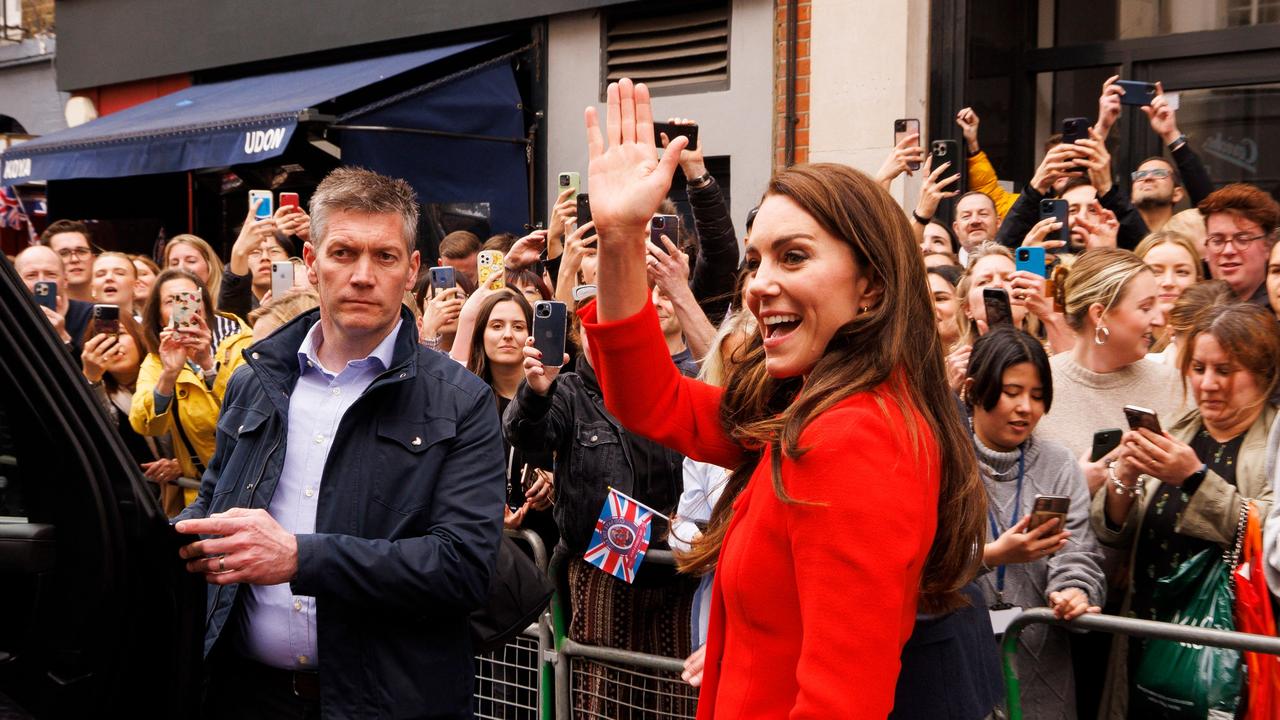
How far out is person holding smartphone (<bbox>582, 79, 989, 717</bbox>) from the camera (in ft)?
6.66

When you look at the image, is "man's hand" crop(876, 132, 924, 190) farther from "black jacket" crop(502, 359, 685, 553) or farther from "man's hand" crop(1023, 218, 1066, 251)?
"black jacket" crop(502, 359, 685, 553)

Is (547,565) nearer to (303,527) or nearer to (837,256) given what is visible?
(303,527)

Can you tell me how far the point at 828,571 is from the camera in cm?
203

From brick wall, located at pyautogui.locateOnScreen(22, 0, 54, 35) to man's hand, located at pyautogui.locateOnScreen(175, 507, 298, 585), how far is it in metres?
15.5

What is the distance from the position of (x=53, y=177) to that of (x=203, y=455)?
26.6ft

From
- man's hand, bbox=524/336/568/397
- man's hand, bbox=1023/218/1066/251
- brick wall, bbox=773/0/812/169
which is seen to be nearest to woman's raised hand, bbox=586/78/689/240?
man's hand, bbox=524/336/568/397

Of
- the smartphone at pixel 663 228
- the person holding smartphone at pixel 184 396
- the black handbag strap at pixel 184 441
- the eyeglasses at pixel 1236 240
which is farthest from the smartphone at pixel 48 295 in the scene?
the eyeglasses at pixel 1236 240

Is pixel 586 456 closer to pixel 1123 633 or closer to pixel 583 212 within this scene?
pixel 583 212

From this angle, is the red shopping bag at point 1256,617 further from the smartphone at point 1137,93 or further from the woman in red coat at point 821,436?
the smartphone at point 1137,93

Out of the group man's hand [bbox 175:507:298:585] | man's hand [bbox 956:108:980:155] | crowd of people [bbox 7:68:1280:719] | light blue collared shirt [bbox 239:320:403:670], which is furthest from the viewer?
man's hand [bbox 956:108:980:155]

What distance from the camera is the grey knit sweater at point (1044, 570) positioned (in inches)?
163

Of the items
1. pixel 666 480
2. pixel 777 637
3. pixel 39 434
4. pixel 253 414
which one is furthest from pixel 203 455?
pixel 777 637

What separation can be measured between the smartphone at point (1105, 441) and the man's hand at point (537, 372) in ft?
5.97

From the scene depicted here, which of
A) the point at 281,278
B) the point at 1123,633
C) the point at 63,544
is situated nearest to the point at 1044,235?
the point at 1123,633
